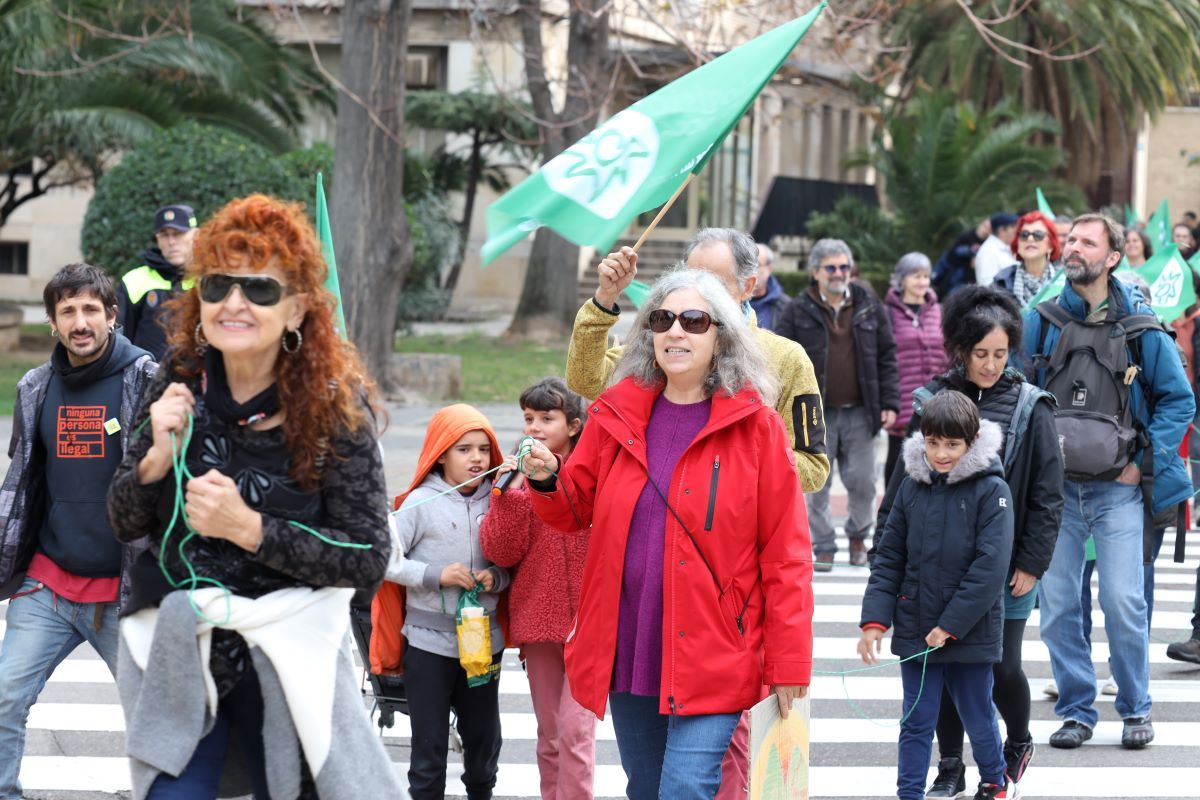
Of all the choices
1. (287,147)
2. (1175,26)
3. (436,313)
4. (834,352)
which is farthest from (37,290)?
(834,352)

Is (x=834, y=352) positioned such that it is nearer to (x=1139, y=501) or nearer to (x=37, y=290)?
(x=1139, y=501)

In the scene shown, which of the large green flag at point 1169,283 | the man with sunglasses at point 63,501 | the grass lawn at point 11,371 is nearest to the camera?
the man with sunglasses at point 63,501

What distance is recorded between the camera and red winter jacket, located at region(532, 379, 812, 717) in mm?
4457

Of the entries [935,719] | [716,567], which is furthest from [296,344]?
[935,719]

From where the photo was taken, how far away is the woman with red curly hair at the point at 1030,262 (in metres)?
10.3

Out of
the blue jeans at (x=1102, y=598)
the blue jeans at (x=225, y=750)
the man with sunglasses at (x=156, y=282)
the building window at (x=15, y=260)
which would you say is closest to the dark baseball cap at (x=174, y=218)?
the man with sunglasses at (x=156, y=282)

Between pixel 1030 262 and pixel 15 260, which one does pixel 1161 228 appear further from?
pixel 15 260

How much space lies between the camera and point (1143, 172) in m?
47.9

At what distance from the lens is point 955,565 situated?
5895 mm

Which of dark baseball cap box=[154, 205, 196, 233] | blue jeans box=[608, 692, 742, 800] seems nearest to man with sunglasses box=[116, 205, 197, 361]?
dark baseball cap box=[154, 205, 196, 233]

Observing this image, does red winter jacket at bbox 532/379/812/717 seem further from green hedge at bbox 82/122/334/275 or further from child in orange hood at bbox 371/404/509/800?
green hedge at bbox 82/122/334/275

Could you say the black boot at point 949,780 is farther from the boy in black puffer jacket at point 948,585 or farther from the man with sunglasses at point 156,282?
the man with sunglasses at point 156,282

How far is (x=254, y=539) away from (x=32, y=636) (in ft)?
6.85

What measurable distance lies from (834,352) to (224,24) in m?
13.8
